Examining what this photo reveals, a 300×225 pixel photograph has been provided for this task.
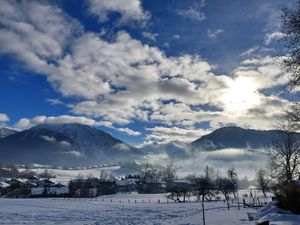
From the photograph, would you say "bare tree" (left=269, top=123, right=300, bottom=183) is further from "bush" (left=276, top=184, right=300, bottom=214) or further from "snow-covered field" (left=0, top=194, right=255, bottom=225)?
"bush" (left=276, top=184, right=300, bottom=214)

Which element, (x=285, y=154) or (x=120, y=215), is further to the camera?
(x=285, y=154)

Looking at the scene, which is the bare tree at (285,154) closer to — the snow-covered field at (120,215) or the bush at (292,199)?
the snow-covered field at (120,215)

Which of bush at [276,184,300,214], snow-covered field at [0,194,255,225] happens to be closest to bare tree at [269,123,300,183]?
snow-covered field at [0,194,255,225]

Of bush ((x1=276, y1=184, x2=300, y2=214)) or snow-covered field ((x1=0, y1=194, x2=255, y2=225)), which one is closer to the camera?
bush ((x1=276, y1=184, x2=300, y2=214))

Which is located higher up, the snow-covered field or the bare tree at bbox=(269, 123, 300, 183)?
the bare tree at bbox=(269, 123, 300, 183)

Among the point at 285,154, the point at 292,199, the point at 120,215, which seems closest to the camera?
the point at 292,199

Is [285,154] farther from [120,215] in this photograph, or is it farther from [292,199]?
[292,199]

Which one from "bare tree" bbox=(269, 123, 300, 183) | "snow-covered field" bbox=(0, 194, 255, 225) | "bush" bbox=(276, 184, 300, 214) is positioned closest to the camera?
"bush" bbox=(276, 184, 300, 214)

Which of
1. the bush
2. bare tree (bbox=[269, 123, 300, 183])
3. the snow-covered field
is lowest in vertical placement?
the snow-covered field

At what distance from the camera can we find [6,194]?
160 meters

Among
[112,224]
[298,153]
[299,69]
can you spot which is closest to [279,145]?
[298,153]

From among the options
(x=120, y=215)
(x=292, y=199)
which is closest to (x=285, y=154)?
(x=120, y=215)

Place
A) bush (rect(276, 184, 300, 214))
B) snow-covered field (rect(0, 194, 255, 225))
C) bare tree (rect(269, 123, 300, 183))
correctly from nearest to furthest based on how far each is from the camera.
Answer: bush (rect(276, 184, 300, 214)), snow-covered field (rect(0, 194, 255, 225)), bare tree (rect(269, 123, 300, 183))

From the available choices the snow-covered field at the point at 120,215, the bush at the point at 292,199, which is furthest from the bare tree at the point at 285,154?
the bush at the point at 292,199
